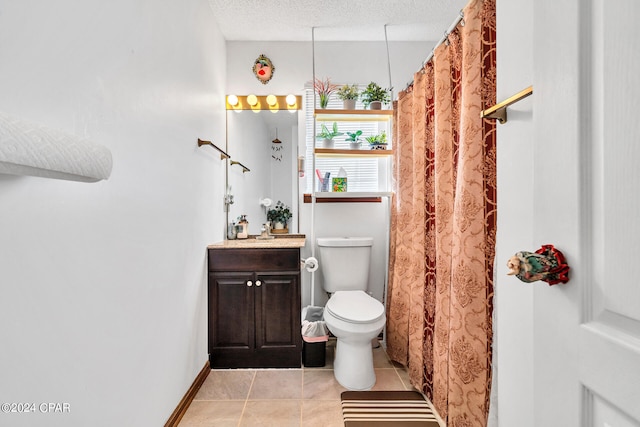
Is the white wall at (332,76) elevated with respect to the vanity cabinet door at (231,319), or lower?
elevated

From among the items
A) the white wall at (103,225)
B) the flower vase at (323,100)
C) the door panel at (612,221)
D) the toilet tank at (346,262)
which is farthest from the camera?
the flower vase at (323,100)

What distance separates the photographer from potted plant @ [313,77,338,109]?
2545mm

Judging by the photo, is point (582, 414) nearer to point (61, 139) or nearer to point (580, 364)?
point (580, 364)

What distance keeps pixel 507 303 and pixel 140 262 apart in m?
1.37

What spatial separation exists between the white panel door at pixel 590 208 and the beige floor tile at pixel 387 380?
5.10 ft

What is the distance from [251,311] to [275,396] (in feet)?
1.85

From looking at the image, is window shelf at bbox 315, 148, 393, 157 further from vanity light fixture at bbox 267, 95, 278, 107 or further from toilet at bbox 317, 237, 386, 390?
toilet at bbox 317, 237, 386, 390

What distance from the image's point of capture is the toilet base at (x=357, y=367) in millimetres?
1957

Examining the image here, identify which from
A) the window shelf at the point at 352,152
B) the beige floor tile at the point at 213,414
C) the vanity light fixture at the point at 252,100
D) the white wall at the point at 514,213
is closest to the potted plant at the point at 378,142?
the window shelf at the point at 352,152

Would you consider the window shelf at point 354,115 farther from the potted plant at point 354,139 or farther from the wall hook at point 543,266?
the wall hook at point 543,266

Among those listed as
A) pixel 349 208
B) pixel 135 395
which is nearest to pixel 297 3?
pixel 349 208

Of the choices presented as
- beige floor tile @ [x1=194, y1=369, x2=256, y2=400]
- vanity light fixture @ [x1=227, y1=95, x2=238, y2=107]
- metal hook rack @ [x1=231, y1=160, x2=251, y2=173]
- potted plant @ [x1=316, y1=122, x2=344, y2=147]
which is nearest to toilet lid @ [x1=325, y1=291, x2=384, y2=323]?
beige floor tile @ [x1=194, y1=369, x2=256, y2=400]

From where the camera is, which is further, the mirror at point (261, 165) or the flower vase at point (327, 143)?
the mirror at point (261, 165)

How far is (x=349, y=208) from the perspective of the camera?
271cm
